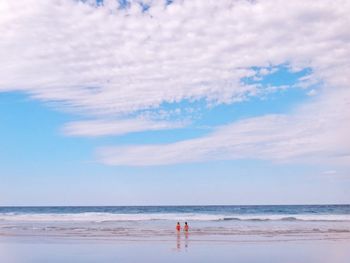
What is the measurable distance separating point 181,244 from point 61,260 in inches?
258

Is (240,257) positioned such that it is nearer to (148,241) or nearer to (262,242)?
(262,242)

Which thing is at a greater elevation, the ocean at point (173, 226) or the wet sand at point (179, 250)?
the ocean at point (173, 226)

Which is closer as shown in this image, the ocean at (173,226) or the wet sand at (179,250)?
the wet sand at (179,250)

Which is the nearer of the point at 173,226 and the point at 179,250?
the point at 179,250

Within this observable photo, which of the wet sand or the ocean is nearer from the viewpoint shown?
the wet sand

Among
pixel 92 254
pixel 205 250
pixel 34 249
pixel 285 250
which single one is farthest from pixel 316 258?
pixel 34 249

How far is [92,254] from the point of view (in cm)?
1820

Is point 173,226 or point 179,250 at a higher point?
point 173,226

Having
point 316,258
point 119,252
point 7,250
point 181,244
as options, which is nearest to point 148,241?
point 181,244

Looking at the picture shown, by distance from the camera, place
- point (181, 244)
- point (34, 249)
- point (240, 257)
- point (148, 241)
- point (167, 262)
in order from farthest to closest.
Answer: point (148, 241)
point (181, 244)
point (34, 249)
point (240, 257)
point (167, 262)

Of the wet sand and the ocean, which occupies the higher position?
the ocean

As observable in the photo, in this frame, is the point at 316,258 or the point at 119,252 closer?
the point at 316,258

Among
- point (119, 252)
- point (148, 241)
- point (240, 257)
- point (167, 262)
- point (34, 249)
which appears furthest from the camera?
point (148, 241)

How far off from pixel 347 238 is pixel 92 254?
13480 millimetres
